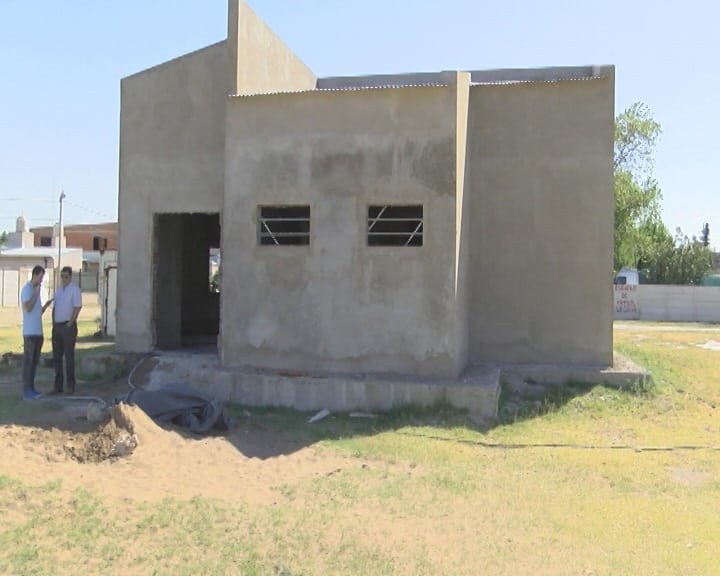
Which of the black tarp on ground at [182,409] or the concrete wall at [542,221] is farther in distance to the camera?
the concrete wall at [542,221]

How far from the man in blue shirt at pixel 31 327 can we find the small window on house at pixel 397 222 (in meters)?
4.81

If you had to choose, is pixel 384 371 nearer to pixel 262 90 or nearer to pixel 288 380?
pixel 288 380

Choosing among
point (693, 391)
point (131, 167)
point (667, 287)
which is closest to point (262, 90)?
point (131, 167)

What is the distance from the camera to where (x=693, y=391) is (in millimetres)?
11625

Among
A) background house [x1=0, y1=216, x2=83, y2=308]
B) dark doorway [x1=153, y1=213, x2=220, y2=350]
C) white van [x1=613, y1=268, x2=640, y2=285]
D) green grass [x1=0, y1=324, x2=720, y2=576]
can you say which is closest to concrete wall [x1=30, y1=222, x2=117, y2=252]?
background house [x1=0, y1=216, x2=83, y2=308]

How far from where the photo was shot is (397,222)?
33.0 feet

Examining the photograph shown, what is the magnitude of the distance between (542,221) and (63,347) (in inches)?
309

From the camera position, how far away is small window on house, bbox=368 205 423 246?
32.5 feet

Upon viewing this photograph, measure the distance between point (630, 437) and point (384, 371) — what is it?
3.45m

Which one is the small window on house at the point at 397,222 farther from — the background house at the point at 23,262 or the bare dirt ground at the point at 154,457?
the background house at the point at 23,262

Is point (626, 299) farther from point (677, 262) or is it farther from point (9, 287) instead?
point (9, 287)

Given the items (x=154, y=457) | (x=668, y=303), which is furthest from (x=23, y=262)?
(x=154, y=457)

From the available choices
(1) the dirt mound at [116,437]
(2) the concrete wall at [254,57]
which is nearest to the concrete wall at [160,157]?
(2) the concrete wall at [254,57]

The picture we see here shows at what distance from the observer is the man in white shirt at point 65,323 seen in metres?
9.95
